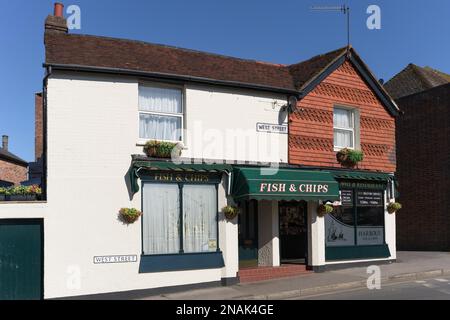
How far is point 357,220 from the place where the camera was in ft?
53.6

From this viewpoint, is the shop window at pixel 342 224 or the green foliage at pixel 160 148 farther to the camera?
the shop window at pixel 342 224

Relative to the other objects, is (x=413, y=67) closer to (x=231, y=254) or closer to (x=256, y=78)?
(x=256, y=78)

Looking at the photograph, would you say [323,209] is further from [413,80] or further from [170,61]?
[413,80]

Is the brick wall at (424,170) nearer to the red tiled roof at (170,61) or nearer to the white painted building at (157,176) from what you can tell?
the red tiled roof at (170,61)

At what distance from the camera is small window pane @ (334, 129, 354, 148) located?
16297 millimetres

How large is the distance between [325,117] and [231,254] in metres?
5.34

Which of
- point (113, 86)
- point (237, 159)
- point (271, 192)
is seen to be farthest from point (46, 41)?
point (271, 192)

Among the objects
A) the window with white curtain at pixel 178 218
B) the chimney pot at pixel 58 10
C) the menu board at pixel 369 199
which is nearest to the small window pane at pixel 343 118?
the menu board at pixel 369 199

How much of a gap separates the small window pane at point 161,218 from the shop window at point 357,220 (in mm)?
5155

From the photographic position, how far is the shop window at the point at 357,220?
1584 cm

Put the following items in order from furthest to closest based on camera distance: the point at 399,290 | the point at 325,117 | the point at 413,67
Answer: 1. the point at 413,67
2. the point at 325,117
3. the point at 399,290

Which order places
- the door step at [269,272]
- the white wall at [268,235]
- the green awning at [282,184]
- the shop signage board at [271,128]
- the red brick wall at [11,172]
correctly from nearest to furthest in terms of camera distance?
the green awning at [282,184], the door step at [269,272], the shop signage board at [271,128], the white wall at [268,235], the red brick wall at [11,172]

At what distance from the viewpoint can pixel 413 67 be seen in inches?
1040

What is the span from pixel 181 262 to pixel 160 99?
4.29 meters
